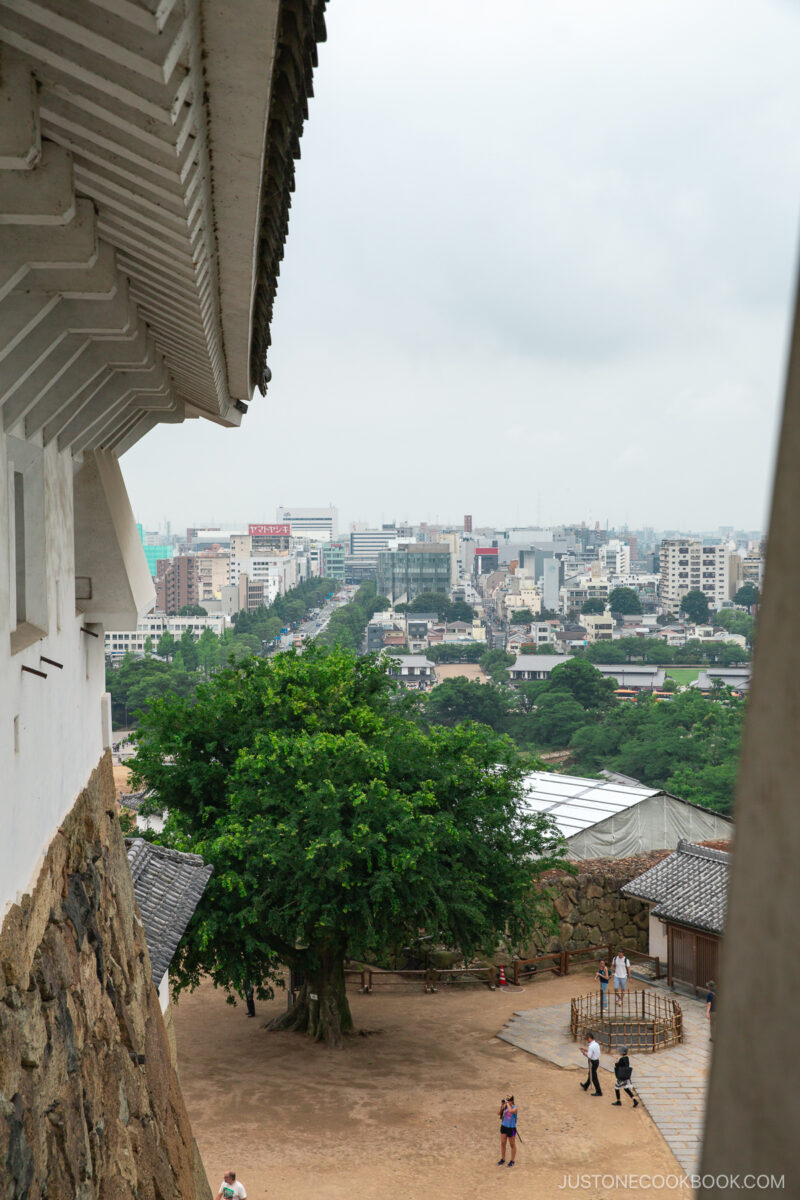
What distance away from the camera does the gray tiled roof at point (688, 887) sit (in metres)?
20.9

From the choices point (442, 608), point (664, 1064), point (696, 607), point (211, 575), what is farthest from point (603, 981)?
point (211, 575)

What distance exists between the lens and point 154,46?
2527 millimetres

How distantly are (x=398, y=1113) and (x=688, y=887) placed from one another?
28.2 ft

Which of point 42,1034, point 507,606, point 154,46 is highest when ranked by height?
point 154,46

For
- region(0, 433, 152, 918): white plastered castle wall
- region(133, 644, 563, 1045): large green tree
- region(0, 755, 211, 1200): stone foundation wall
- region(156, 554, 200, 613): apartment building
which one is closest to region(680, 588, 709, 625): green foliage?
region(156, 554, 200, 613): apartment building

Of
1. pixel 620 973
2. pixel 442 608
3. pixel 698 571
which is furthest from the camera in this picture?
pixel 698 571

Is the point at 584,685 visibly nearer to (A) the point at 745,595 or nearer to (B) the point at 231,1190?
(B) the point at 231,1190

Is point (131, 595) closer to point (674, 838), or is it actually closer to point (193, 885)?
point (193, 885)

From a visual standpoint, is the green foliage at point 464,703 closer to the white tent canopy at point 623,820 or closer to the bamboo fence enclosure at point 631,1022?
the white tent canopy at point 623,820

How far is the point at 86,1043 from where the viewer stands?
5652mm

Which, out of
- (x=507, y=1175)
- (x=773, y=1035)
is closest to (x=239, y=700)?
(x=507, y=1175)

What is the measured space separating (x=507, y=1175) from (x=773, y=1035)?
Result: 14915 mm

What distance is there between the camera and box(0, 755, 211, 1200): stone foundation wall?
14.1 ft

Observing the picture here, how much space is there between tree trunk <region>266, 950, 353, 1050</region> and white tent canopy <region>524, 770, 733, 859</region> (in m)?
8.46
